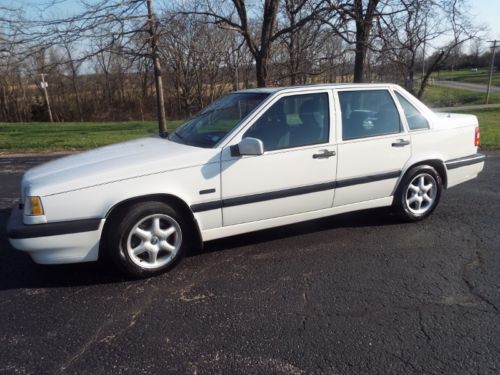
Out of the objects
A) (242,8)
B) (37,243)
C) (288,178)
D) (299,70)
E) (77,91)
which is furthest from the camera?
(77,91)

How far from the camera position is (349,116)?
414 cm

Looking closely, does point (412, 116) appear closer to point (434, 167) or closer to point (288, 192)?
point (434, 167)

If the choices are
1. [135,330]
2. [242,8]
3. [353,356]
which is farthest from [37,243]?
[242,8]

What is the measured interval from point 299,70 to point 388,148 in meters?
7.33

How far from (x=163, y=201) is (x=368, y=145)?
220 centimetres

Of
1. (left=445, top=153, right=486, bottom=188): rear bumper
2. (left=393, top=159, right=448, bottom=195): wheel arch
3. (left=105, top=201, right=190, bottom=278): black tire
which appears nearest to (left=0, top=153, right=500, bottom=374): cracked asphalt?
(left=105, top=201, right=190, bottom=278): black tire

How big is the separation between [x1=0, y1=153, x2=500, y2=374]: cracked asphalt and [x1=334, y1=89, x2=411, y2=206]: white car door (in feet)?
1.73

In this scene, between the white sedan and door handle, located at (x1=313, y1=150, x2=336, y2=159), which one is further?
door handle, located at (x1=313, y1=150, x2=336, y2=159)

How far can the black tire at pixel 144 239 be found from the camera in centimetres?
327

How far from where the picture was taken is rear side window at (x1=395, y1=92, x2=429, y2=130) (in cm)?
447

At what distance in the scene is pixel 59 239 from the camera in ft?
10.3

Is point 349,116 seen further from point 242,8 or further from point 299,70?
point 299,70

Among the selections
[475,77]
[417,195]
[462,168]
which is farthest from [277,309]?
[475,77]

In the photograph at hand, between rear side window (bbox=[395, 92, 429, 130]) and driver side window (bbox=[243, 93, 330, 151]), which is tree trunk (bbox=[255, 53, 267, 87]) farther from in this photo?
driver side window (bbox=[243, 93, 330, 151])
